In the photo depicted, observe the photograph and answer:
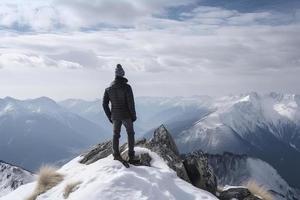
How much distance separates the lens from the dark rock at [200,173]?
24047 mm

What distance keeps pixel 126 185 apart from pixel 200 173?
7006 mm

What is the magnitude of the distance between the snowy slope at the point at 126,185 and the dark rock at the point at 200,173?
289 centimetres

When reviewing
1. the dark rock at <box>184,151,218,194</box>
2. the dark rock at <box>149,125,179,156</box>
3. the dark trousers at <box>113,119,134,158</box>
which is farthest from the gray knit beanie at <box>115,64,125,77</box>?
the dark rock at <box>184,151,218,194</box>

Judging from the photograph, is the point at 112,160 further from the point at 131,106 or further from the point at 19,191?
the point at 19,191

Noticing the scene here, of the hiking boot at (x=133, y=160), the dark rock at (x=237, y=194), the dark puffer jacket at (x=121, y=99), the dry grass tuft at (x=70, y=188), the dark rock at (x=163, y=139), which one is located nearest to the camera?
the dry grass tuft at (x=70, y=188)

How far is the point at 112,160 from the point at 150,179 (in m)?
3.19

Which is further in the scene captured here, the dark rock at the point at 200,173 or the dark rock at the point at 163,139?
the dark rock at the point at 163,139

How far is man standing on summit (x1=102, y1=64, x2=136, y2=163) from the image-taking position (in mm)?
21906

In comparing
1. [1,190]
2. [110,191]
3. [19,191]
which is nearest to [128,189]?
[110,191]

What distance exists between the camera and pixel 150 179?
63.4ft

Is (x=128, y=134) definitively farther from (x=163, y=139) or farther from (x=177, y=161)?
(x=163, y=139)

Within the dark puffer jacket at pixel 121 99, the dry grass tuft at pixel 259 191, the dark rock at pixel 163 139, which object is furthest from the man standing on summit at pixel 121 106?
the dry grass tuft at pixel 259 191

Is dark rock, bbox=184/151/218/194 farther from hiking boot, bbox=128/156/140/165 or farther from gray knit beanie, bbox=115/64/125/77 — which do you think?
gray knit beanie, bbox=115/64/125/77

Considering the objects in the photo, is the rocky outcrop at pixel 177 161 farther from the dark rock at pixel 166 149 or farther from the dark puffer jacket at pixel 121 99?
the dark puffer jacket at pixel 121 99
